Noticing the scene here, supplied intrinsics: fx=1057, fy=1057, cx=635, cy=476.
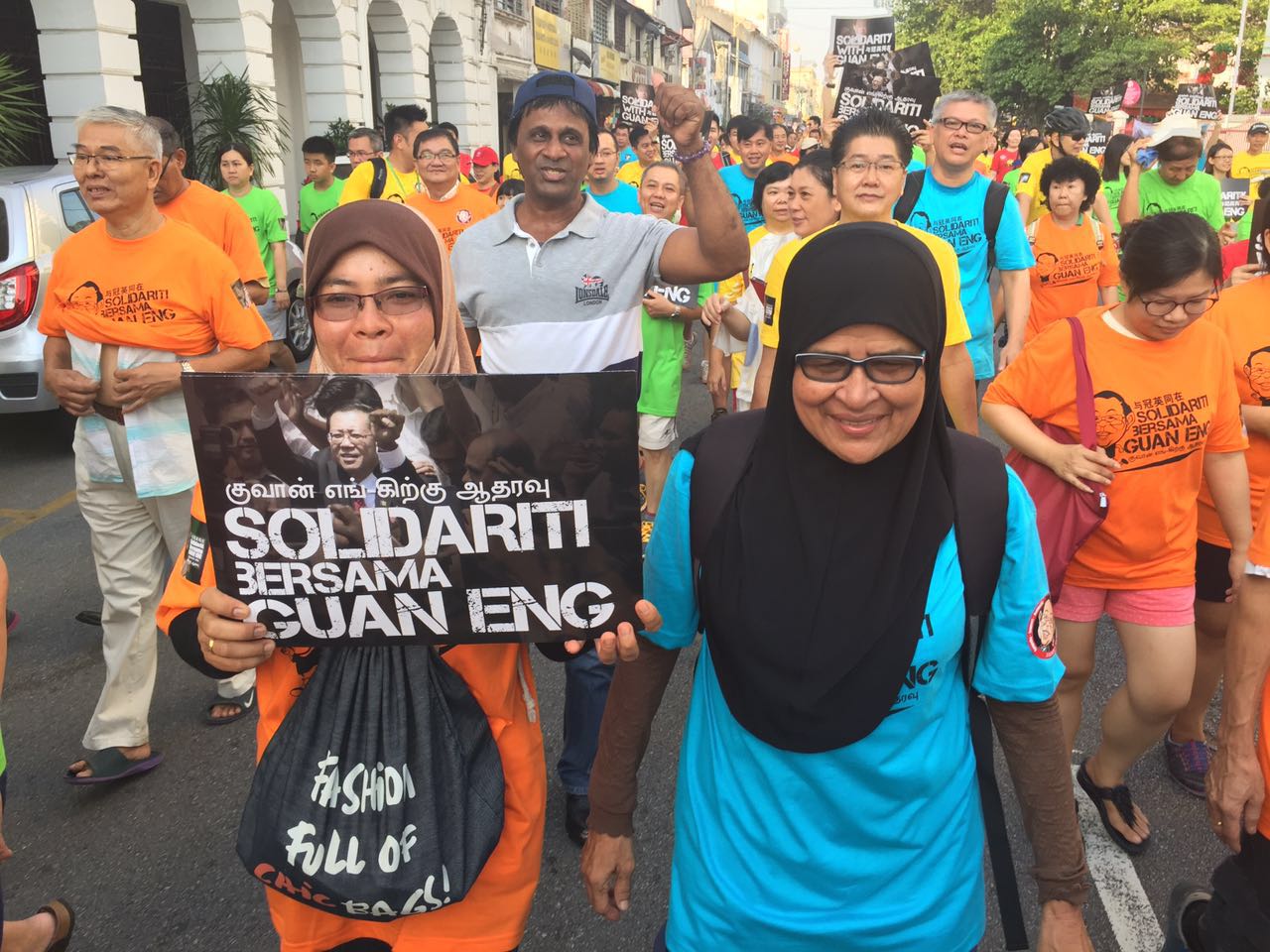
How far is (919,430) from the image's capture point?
1681mm

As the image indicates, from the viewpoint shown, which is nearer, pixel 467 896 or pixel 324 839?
pixel 324 839

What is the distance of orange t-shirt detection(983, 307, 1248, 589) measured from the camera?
9.87 ft

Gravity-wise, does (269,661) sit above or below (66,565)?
above

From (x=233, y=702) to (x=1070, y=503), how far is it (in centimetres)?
312

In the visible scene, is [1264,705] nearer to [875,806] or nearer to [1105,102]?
[875,806]

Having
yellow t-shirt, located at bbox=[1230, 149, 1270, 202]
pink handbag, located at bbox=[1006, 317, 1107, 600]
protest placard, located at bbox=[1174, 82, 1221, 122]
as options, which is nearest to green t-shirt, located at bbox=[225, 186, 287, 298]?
pink handbag, located at bbox=[1006, 317, 1107, 600]

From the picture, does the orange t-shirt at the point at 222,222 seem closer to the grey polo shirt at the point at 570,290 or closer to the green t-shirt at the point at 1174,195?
the grey polo shirt at the point at 570,290

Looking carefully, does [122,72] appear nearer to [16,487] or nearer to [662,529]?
[16,487]

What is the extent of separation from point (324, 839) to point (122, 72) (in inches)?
540

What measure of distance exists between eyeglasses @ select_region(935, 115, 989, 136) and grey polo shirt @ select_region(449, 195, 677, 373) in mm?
2463

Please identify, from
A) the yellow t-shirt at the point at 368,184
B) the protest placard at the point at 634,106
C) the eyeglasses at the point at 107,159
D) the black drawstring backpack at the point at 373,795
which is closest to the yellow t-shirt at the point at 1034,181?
the protest placard at the point at 634,106

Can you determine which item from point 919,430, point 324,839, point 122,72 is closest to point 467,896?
point 324,839

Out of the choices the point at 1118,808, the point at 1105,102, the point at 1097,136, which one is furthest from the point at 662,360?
the point at 1105,102

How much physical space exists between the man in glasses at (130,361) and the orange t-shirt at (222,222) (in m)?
1.32
